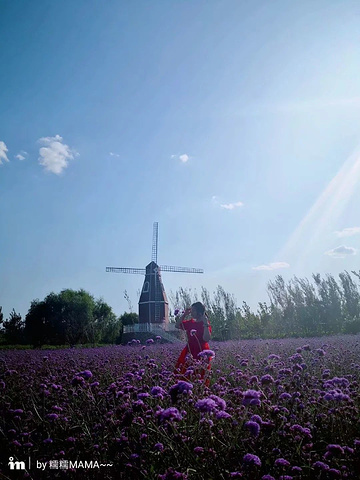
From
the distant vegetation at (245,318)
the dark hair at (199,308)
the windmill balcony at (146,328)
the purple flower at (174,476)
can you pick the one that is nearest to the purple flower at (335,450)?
the purple flower at (174,476)

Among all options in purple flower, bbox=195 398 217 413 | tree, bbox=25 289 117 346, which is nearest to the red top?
purple flower, bbox=195 398 217 413

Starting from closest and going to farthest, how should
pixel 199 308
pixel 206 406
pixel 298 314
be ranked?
1. pixel 206 406
2. pixel 199 308
3. pixel 298 314

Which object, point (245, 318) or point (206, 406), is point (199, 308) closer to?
point (206, 406)

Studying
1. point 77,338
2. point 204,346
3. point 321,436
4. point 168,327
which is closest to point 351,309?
point 168,327

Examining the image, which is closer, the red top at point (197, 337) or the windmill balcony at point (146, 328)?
the red top at point (197, 337)

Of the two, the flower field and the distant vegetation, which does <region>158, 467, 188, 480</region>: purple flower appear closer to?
the flower field

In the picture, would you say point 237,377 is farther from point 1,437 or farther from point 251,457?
point 1,437

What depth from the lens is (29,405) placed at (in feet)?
13.9

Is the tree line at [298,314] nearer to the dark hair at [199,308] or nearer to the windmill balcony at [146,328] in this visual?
the windmill balcony at [146,328]

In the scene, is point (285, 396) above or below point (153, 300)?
below

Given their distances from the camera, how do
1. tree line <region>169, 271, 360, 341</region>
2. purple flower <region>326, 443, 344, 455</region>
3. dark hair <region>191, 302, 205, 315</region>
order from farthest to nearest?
1. tree line <region>169, 271, 360, 341</region>
2. dark hair <region>191, 302, 205, 315</region>
3. purple flower <region>326, 443, 344, 455</region>

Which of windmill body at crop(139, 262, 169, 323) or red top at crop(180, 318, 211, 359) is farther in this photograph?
windmill body at crop(139, 262, 169, 323)

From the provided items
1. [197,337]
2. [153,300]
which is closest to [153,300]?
[153,300]

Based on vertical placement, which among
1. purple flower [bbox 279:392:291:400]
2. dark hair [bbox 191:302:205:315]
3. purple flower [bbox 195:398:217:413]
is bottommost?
purple flower [bbox 279:392:291:400]
